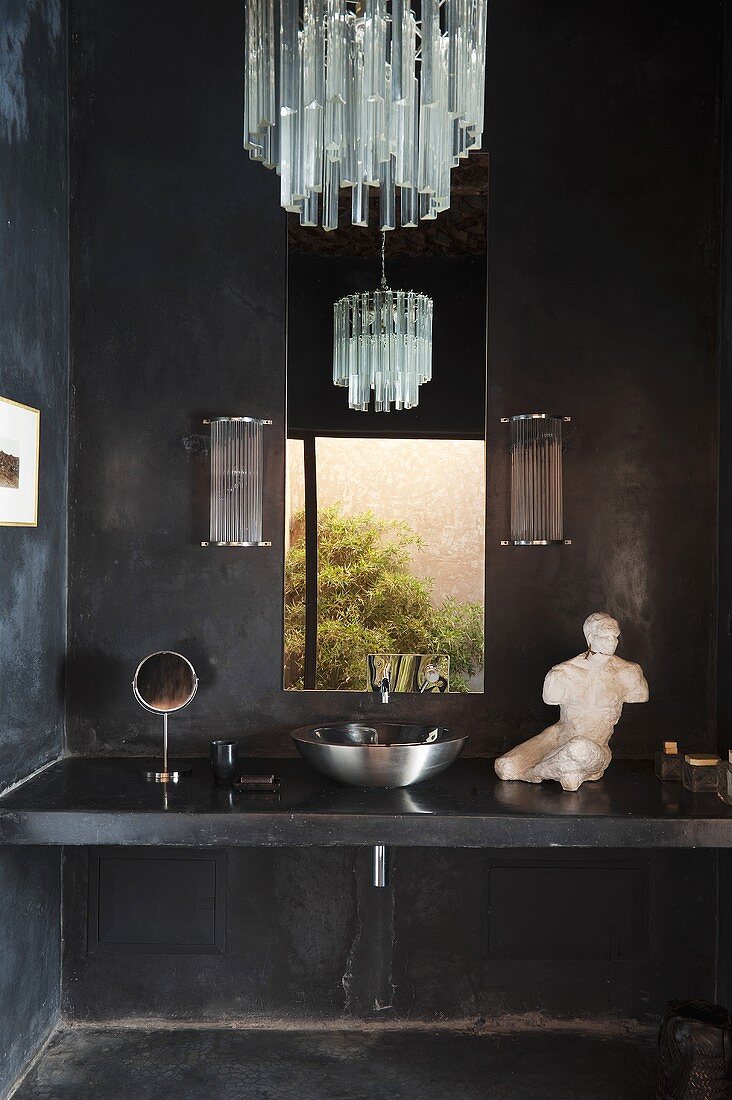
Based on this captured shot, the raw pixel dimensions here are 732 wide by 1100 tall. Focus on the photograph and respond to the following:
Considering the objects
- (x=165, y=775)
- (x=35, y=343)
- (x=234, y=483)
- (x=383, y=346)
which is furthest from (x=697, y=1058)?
(x=35, y=343)

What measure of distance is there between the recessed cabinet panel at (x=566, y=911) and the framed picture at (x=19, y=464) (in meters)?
1.89

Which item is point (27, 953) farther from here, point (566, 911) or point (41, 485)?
point (566, 911)

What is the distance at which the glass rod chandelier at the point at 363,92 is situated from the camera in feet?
5.74

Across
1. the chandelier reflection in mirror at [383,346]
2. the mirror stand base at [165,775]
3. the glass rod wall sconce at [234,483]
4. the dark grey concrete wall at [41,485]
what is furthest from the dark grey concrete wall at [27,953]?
the chandelier reflection in mirror at [383,346]

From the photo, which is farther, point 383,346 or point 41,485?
point 383,346

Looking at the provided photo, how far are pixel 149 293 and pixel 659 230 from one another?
1.74 m

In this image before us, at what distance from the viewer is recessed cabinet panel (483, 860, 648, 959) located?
3008 millimetres

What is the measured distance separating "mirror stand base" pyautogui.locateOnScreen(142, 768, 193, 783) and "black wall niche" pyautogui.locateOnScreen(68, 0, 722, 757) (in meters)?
0.28

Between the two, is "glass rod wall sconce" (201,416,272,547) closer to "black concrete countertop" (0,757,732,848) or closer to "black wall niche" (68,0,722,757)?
"black wall niche" (68,0,722,757)

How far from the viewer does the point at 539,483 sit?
3.04m

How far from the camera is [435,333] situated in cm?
308

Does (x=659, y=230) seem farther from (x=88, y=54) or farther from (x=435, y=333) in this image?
(x=88, y=54)

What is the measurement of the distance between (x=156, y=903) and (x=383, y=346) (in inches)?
78.3

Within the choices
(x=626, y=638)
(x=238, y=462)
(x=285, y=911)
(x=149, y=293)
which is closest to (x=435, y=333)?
(x=238, y=462)
